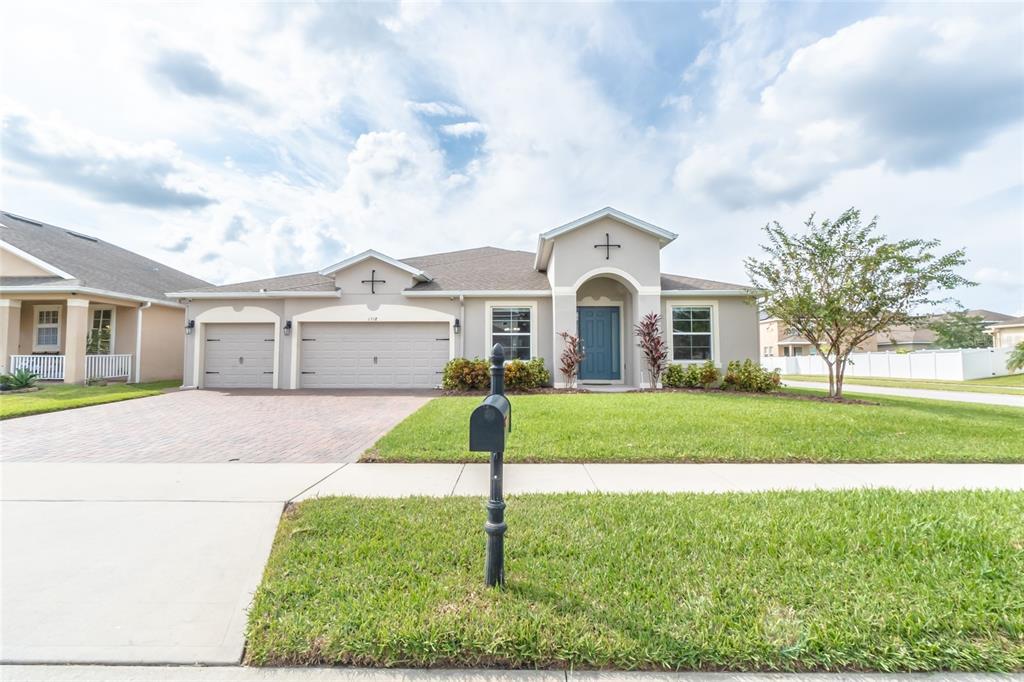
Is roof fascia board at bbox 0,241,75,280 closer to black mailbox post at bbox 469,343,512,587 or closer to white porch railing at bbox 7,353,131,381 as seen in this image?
white porch railing at bbox 7,353,131,381

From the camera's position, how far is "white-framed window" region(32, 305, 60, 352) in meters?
15.9

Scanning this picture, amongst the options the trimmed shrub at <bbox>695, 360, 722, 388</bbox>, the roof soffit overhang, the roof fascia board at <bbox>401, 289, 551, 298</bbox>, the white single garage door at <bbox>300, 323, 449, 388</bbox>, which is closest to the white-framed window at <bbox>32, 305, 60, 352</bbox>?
the white single garage door at <bbox>300, 323, 449, 388</bbox>

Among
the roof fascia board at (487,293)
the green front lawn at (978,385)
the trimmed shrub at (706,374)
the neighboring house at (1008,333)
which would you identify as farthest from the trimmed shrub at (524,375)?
the neighboring house at (1008,333)

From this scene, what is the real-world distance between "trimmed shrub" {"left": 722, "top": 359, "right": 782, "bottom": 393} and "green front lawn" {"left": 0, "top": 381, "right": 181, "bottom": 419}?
16.9 meters

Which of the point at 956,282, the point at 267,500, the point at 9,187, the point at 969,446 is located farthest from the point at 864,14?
the point at 9,187

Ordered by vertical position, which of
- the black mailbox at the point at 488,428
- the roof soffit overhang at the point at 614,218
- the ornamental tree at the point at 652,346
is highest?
the roof soffit overhang at the point at 614,218

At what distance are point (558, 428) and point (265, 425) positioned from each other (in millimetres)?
5347

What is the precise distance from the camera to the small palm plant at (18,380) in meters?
12.6

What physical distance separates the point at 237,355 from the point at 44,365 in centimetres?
664

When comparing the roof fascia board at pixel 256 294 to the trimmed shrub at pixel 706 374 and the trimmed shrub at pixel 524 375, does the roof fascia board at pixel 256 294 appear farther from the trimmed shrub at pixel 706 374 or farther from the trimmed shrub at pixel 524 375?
the trimmed shrub at pixel 706 374

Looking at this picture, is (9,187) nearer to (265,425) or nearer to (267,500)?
(265,425)

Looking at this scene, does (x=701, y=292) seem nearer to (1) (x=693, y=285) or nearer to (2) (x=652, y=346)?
(1) (x=693, y=285)

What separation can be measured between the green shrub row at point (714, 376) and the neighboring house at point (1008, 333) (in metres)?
33.2

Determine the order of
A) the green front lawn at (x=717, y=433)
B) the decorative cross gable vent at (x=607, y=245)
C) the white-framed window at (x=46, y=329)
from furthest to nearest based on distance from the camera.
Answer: the white-framed window at (x=46, y=329)
the decorative cross gable vent at (x=607, y=245)
the green front lawn at (x=717, y=433)
